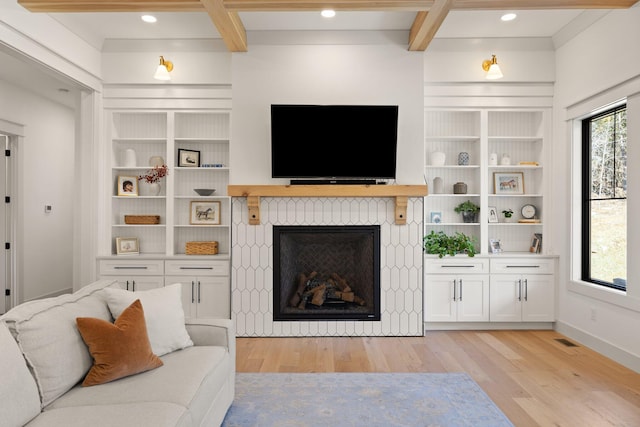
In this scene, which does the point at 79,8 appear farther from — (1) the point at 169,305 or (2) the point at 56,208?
(2) the point at 56,208

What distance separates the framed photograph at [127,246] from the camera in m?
4.54

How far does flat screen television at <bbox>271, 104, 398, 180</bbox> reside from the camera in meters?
4.01

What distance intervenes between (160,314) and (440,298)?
A: 2.93 metres

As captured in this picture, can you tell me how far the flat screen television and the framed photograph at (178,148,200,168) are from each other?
44.3 inches

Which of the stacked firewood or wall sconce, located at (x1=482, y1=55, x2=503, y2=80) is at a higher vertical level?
wall sconce, located at (x1=482, y1=55, x2=503, y2=80)

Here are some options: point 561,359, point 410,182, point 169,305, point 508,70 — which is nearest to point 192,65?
point 410,182

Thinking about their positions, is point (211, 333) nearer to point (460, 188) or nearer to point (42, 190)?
point (460, 188)

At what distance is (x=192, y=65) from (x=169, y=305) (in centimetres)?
292

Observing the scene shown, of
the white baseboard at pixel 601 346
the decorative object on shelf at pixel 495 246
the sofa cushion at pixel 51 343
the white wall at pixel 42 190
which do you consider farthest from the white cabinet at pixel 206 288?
the white baseboard at pixel 601 346

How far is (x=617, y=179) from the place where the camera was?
368 cm

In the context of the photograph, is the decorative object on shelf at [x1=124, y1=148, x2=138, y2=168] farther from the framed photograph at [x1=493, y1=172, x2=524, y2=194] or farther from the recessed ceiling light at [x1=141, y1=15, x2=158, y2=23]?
the framed photograph at [x1=493, y1=172, x2=524, y2=194]

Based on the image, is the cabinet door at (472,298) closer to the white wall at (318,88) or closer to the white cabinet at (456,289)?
the white cabinet at (456,289)

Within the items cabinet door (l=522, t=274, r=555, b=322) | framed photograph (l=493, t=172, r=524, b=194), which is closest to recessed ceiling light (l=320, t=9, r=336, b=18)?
framed photograph (l=493, t=172, r=524, b=194)

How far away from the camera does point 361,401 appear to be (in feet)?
8.88
